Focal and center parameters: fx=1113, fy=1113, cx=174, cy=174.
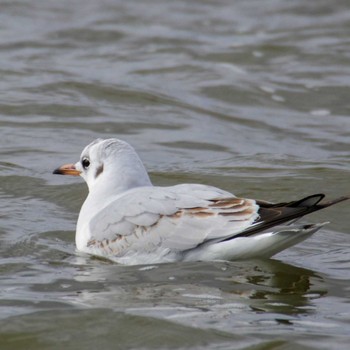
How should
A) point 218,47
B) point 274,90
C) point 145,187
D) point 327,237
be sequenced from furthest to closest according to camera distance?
point 218,47, point 274,90, point 327,237, point 145,187

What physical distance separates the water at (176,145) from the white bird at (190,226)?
0.14 metres

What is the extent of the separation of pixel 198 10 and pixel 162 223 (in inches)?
510

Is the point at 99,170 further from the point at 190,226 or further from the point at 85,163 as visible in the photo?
the point at 190,226

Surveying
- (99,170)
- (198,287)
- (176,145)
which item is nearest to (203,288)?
(198,287)

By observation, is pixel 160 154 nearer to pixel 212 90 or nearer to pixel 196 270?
pixel 212 90

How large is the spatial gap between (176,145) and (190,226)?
4.81 metres

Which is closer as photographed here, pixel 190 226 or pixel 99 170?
pixel 190 226

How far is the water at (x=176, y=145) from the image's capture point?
23.0ft

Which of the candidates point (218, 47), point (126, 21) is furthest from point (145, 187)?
point (126, 21)

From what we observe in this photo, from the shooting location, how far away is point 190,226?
316 inches

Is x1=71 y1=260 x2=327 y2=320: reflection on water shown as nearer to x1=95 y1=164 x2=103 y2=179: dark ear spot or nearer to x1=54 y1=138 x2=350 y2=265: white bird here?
x1=54 y1=138 x2=350 y2=265: white bird

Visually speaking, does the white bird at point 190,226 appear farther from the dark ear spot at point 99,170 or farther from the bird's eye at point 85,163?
the bird's eye at point 85,163

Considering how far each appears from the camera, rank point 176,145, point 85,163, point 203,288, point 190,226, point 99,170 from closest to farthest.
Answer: point 203,288 < point 190,226 < point 99,170 < point 85,163 < point 176,145

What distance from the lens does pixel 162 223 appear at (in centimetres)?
813
